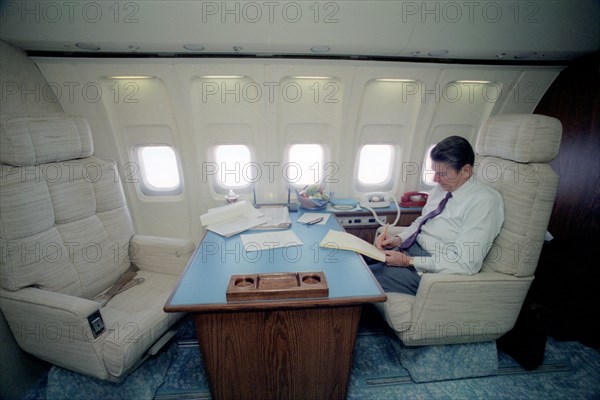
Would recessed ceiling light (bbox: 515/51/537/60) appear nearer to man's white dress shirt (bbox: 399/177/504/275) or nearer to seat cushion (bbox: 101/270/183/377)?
man's white dress shirt (bbox: 399/177/504/275)

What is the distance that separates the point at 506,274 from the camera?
177 cm

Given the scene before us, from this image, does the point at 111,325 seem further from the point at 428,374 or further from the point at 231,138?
the point at 428,374

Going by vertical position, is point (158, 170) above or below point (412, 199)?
above

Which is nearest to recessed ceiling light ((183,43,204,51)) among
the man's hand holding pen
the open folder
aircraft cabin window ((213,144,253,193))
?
aircraft cabin window ((213,144,253,193))

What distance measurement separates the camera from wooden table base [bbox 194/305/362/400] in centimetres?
148

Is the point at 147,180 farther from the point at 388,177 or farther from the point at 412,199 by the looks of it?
→ the point at 412,199

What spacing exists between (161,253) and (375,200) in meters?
2.43

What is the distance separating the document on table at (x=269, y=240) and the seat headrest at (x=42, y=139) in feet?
4.83

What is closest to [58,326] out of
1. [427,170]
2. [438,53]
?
[438,53]

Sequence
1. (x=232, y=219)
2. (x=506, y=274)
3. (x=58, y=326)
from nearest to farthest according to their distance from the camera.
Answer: (x=58, y=326) → (x=506, y=274) → (x=232, y=219)

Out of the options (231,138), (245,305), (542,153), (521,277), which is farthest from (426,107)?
(245,305)

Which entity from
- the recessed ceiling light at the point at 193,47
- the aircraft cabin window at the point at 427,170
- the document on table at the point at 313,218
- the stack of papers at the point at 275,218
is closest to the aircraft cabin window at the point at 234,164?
the stack of papers at the point at 275,218

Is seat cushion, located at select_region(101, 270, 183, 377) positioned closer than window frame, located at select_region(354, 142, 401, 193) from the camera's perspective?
Yes

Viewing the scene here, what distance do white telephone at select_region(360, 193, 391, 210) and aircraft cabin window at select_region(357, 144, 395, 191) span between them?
331 mm
